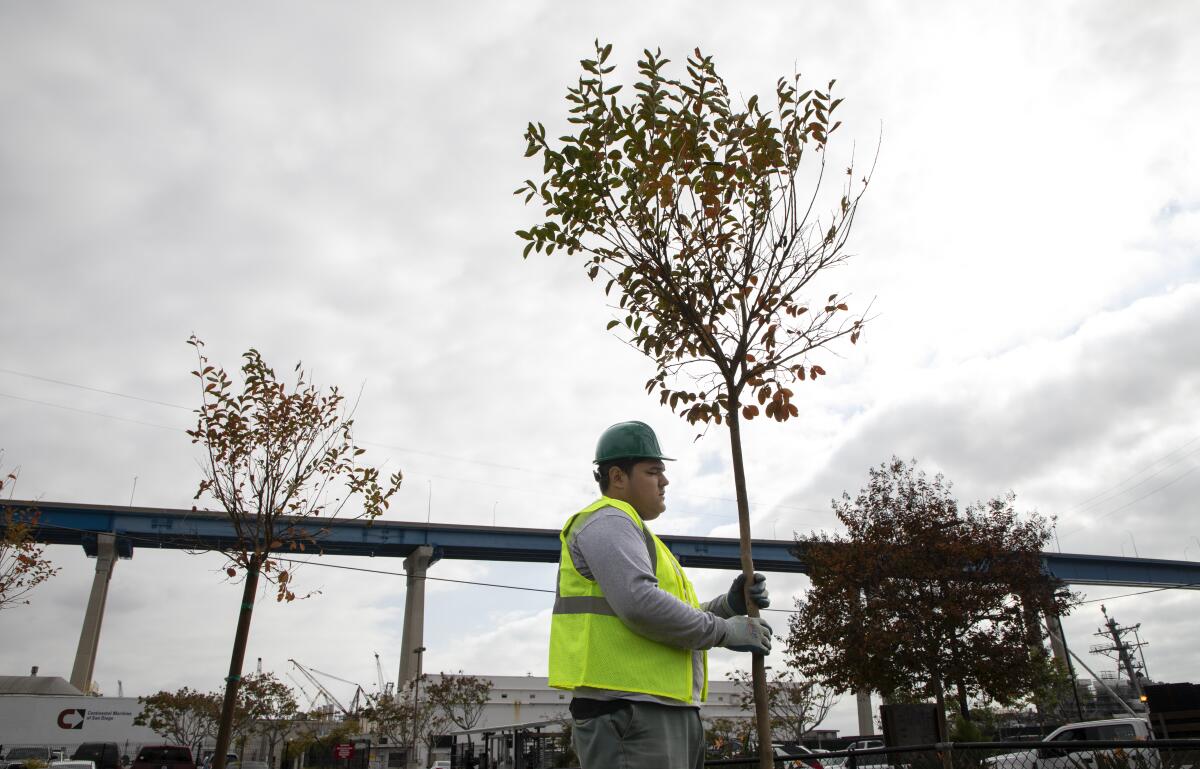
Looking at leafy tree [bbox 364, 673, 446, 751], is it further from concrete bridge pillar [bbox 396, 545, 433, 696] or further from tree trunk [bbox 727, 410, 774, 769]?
tree trunk [bbox 727, 410, 774, 769]

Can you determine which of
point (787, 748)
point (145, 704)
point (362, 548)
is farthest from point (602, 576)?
point (145, 704)

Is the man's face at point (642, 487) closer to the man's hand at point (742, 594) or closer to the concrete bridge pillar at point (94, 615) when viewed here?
the man's hand at point (742, 594)

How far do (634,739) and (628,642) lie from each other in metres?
0.30

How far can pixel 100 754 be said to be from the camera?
3462 centimetres

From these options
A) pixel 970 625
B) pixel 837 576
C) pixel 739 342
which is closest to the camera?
pixel 739 342

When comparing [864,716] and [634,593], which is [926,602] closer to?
[634,593]

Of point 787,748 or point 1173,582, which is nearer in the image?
point 787,748

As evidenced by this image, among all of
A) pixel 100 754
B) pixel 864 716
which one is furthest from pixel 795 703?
pixel 100 754

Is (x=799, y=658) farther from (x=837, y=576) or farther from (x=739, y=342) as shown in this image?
(x=739, y=342)

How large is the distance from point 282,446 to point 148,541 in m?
38.4

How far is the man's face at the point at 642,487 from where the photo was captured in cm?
309

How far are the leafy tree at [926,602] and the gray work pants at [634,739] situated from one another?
1889 centimetres

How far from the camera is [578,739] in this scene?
8.57 ft

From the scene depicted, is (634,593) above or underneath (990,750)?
above
